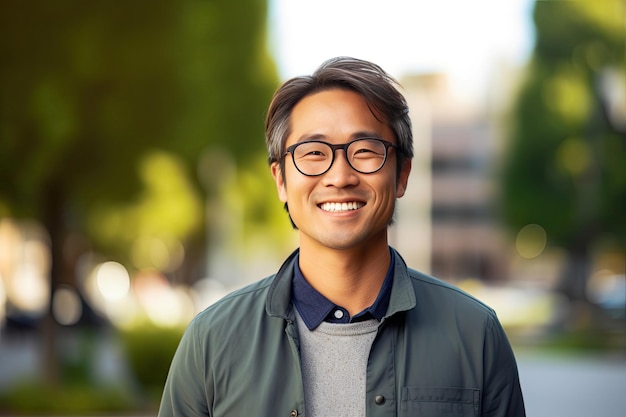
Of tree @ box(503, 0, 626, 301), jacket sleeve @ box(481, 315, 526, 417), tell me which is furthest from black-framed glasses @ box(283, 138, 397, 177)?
tree @ box(503, 0, 626, 301)

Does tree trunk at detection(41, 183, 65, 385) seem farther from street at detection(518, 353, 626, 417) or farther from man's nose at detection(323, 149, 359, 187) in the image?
man's nose at detection(323, 149, 359, 187)

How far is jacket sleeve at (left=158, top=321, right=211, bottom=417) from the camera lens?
2.81 meters

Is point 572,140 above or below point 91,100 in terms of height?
above

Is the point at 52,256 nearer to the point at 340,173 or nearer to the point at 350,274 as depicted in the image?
the point at 350,274

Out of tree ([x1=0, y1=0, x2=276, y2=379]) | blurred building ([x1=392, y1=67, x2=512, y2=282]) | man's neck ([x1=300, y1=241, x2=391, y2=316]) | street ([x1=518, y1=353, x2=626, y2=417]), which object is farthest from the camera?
blurred building ([x1=392, y1=67, x2=512, y2=282])

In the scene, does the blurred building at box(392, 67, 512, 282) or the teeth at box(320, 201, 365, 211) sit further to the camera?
the blurred building at box(392, 67, 512, 282)

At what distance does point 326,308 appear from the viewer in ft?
9.18

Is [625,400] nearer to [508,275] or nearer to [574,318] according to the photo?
[574,318]

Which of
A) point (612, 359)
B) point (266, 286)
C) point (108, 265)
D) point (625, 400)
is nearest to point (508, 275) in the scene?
point (108, 265)

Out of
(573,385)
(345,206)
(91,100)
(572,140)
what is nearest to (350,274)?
(345,206)

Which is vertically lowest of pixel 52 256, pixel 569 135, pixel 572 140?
pixel 52 256

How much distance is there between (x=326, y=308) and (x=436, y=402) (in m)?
0.40

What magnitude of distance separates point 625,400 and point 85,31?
9054mm

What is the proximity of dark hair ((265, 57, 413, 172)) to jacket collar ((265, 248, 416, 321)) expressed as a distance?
32cm
